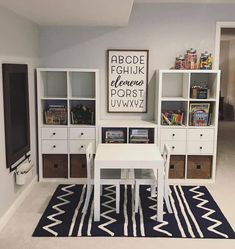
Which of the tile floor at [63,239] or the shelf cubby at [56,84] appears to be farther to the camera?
the shelf cubby at [56,84]

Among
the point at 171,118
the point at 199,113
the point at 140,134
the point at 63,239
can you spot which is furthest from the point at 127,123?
the point at 63,239

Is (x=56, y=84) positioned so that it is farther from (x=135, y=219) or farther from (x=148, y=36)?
(x=135, y=219)

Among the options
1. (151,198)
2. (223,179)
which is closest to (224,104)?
(223,179)

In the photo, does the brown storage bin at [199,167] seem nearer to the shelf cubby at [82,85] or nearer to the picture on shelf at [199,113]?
the picture on shelf at [199,113]

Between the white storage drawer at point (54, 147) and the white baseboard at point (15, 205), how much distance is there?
1.30 ft

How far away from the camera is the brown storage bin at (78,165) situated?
4664 millimetres

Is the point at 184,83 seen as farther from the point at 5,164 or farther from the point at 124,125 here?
the point at 5,164

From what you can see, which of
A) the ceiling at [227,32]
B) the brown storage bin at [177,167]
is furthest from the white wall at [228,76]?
the brown storage bin at [177,167]

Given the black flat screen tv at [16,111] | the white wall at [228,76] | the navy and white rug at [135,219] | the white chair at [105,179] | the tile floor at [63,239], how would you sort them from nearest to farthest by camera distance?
the tile floor at [63,239] → the navy and white rug at [135,219] → the black flat screen tv at [16,111] → the white chair at [105,179] → the white wall at [228,76]

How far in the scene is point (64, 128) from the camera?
15.0 feet

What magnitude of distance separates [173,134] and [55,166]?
1586 mm

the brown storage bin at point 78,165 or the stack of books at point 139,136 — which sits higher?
the stack of books at point 139,136

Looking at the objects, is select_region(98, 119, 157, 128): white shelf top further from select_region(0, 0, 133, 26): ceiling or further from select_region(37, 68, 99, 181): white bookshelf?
select_region(0, 0, 133, 26): ceiling

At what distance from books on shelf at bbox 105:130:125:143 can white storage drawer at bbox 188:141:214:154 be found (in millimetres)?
875
